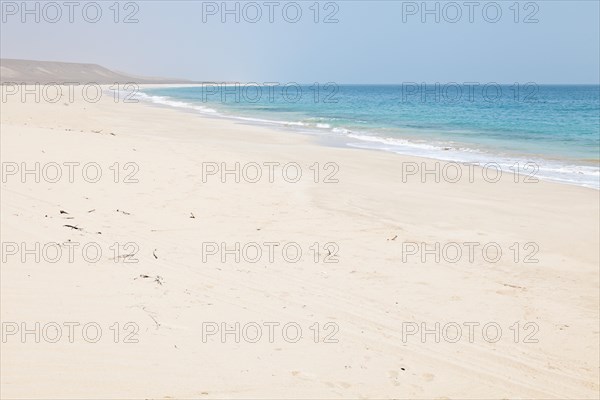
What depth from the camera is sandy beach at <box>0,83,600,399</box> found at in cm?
360

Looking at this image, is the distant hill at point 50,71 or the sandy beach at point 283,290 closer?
the sandy beach at point 283,290

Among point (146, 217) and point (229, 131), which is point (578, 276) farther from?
point (229, 131)

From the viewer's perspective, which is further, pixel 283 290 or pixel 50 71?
pixel 50 71

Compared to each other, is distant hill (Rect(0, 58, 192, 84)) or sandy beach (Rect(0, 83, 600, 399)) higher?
distant hill (Rect(0, 58, 192, 84))

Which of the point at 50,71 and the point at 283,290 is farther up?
the point at 50,71

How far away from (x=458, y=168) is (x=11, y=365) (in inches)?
464

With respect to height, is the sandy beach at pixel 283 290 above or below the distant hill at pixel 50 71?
below

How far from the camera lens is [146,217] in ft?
23.2

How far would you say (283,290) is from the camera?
5023 millimetres

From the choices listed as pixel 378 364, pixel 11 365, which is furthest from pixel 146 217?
pixel 378 364

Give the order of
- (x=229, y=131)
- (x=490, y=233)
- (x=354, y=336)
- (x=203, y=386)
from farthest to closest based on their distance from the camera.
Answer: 1. (x=229, y=131)
2. (x=490, y=233)
3. (x=354, y=336)
4. (x=203, y=386)

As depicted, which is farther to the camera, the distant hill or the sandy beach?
the distant hill

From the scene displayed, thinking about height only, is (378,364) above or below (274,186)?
below

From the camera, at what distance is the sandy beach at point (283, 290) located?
360 centimetres
